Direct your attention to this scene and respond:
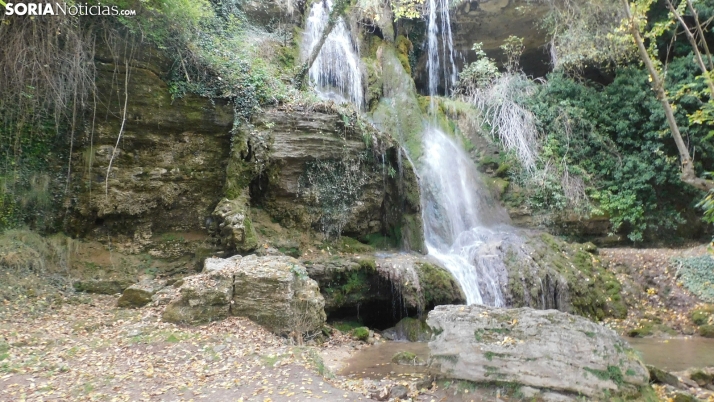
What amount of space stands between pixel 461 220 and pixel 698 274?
6.54 meters

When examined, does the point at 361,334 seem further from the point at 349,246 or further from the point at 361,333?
the point at 349,246

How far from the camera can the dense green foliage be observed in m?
14.5

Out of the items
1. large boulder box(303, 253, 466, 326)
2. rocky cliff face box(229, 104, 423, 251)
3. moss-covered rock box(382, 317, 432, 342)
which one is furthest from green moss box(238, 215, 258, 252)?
moss-covered rock box(382, 317, 432, 342)

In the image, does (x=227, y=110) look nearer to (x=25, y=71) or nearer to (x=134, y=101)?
(x=134, y=101)

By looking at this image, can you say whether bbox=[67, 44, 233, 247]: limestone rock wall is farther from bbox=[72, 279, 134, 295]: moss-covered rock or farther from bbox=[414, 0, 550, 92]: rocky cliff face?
bbox=[414, 0, 550, 92]: rocky cliff face

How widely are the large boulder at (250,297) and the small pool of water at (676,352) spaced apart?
20.3ft

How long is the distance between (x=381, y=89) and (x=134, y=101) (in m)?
9.30

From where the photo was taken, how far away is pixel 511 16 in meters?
18.1

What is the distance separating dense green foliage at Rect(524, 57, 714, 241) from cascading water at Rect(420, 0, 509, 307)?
6.54ft

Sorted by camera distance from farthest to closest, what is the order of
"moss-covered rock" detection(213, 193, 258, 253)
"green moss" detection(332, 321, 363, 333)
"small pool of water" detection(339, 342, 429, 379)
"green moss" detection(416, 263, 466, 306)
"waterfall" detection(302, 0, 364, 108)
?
"waterfall" detection(302, 0, 364, 108) → "green moss" detection(416, 263, 466, 306) → "green moss" detection(332, 321, 363, 333) → "moss-covered rock" detection(213, 193, 258, 253) → "small pool of water" detection(339, 342, 429, 379)

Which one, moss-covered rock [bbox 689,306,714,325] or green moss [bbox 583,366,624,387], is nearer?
green moss [bbox 583,366,624,387]

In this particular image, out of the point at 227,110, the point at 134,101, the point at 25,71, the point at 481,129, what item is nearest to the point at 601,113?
the point at 481,129

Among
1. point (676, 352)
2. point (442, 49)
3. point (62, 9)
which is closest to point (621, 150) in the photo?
point (442, 49)

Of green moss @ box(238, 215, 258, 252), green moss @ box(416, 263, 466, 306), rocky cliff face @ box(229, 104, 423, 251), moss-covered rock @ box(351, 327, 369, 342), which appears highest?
rocky cliff face @ box(229, 104, 423, 251)
